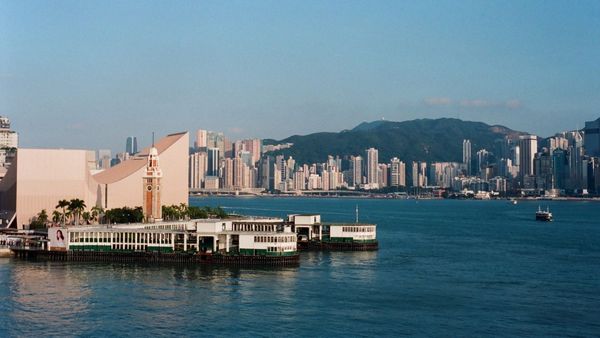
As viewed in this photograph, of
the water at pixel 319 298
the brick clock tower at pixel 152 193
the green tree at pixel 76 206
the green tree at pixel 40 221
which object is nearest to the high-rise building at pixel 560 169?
the water at pixel 319 298

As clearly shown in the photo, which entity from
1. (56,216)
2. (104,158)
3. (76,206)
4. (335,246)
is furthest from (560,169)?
(56,216)

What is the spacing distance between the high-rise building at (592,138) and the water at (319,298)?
15992cm

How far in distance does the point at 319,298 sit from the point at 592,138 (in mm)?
181761

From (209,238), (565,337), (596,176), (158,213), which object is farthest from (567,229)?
(596,176)

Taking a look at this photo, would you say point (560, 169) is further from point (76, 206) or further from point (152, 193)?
point (76, 206)

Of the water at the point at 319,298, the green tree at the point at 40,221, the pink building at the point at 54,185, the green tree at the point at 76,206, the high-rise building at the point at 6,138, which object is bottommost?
the water at the point at 319,298

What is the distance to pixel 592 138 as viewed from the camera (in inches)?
7687

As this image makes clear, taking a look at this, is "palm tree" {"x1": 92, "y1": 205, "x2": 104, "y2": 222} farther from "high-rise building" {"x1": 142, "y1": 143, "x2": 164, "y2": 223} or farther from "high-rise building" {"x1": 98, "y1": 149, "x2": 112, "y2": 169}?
"high-rise building" {"x1": 98, "y1": 149, "x2": 112, "y2": 169}

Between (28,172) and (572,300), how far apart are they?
34893 mm

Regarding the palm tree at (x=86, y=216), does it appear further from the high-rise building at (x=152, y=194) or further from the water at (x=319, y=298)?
A: the water at (x=319, y=298)

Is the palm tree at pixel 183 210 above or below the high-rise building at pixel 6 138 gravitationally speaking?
below

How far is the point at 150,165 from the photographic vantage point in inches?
2057

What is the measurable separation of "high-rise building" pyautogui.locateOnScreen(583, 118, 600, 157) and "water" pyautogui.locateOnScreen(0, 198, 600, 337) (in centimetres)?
15992

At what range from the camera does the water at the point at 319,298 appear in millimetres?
23578
